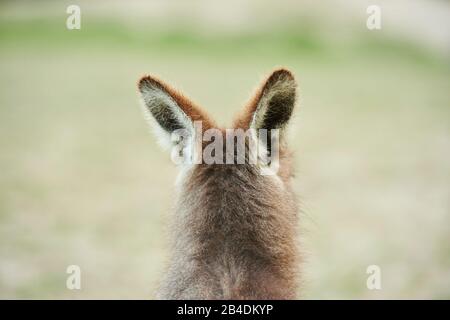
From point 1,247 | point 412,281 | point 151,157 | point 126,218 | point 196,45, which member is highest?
point 196,45

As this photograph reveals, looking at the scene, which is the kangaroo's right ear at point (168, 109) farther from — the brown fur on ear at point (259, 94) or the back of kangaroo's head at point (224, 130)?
the brown fur on ear at point (259, 94)

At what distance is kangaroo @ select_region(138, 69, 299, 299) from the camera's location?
11.4ft

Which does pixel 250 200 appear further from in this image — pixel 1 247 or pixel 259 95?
pixel 1 247

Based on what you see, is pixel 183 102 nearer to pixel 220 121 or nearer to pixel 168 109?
pixel 168 109

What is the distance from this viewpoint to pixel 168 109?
3.78 m

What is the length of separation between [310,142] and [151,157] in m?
2.95

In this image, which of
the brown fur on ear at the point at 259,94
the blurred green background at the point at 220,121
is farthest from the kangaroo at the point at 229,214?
the blurred green background at the point at 220,121

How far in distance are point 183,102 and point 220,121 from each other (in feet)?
11.2

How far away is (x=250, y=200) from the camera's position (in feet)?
12.0

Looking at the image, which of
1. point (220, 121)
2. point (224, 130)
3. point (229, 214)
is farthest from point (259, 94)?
point (220, 121)

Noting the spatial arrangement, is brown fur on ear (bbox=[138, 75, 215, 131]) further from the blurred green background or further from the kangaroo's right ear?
the blurred green background

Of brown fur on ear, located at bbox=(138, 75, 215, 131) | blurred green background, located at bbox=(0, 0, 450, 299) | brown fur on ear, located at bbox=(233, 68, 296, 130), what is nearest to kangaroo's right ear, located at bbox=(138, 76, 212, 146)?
brown fur on ear, located at bbox=(138, 75, 215, 131)

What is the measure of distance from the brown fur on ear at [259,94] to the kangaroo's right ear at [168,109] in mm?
184

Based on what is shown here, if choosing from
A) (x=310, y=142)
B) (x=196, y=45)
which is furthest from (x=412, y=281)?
(x=196, y=45)
